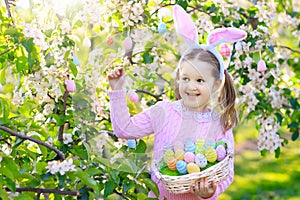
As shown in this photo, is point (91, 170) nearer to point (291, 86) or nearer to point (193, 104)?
point (193, 104)

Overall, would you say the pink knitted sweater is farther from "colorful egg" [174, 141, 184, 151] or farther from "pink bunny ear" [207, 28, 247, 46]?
"pink bunny ear" [207, 28, 247, 46]

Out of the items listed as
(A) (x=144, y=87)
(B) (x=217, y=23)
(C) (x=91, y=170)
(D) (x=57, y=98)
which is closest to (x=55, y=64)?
(D) (x=57, y=98)

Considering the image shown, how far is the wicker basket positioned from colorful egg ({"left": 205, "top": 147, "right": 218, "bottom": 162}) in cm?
4

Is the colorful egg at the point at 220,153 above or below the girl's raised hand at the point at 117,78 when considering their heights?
below

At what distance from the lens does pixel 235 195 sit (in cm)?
547

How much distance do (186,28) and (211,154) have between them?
41 cm

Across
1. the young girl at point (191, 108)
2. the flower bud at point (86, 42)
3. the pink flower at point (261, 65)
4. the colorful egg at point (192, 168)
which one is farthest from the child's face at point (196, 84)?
the pink flower at point (261, 65)

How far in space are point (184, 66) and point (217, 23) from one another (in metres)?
1.16

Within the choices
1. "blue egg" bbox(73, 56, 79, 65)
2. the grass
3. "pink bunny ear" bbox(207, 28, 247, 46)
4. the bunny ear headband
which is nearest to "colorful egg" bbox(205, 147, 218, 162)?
the bunny ear headband

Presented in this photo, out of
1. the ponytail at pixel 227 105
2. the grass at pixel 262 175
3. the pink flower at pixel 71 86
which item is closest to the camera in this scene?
the ponytail at pixel 227 105

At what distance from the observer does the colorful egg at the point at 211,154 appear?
95.3 inches

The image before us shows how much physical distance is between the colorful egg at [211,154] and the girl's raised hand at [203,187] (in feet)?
0.25

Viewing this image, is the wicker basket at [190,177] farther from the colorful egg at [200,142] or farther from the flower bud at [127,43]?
the flower bud at [127,43]

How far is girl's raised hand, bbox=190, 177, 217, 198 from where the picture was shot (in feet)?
7.79
